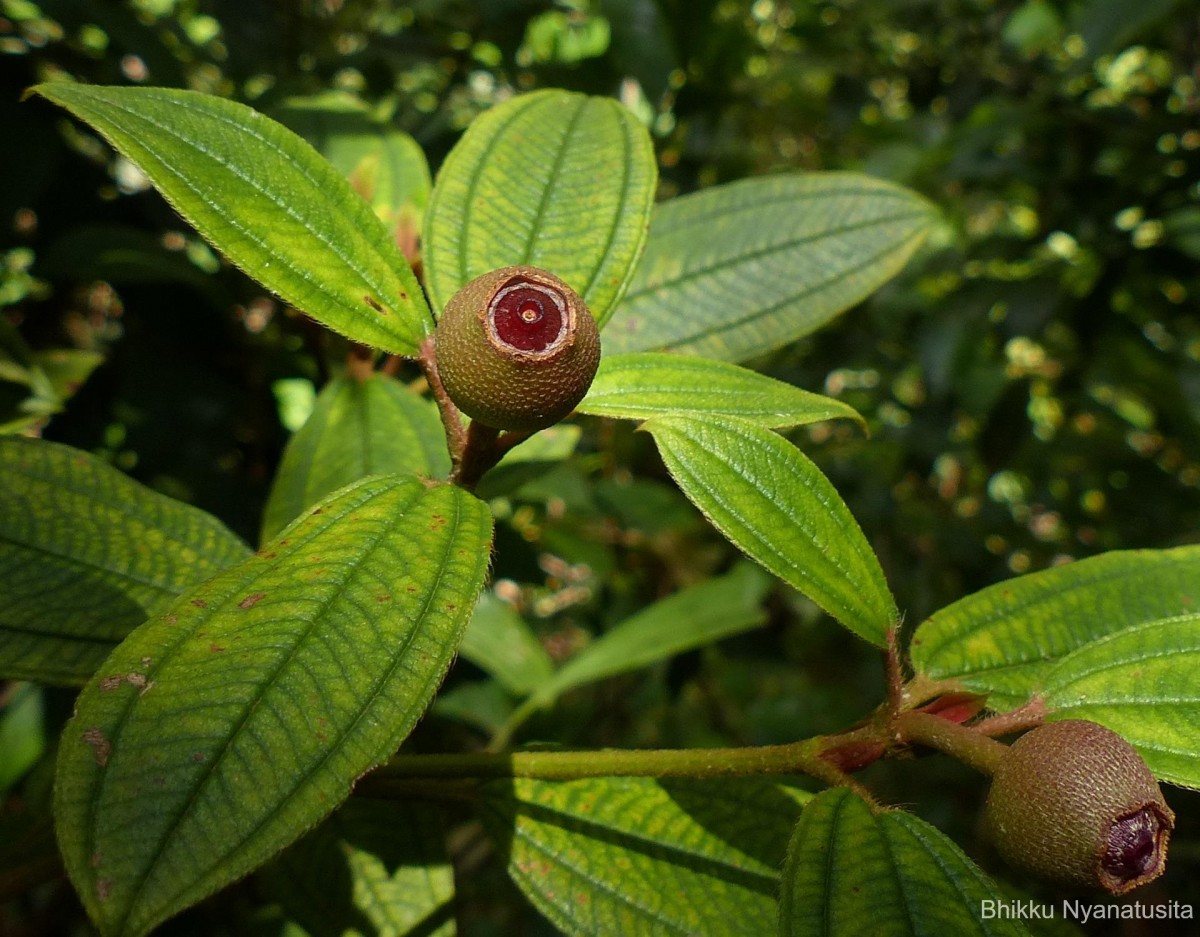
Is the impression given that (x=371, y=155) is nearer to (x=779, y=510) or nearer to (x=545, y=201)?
(x=545, y=201)

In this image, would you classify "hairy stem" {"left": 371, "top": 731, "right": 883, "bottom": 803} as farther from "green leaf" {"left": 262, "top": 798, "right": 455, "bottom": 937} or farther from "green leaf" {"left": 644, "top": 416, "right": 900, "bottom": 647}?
"green leaf" {"left": 262, "top": 798, "right": 455, "bottom": 937}

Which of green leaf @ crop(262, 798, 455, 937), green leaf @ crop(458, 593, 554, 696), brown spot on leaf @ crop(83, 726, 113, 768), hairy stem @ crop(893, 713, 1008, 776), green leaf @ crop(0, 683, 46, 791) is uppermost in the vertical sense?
brown spot on leaf @ crop(83, 726, 113, 768)

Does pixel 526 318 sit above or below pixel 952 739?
above

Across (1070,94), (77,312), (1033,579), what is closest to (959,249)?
(1070,94)

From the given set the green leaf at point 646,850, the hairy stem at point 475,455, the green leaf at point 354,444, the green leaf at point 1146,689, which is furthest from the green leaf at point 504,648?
the green leaf at point 1146,689

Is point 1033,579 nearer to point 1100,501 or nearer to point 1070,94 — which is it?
point 1070,94

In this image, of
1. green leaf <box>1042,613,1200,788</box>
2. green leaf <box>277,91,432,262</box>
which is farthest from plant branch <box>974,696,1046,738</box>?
green leaf <box>277,91,432,262</box>

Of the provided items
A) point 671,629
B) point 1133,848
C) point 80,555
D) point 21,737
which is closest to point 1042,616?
point 1133,848

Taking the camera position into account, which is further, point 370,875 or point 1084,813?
point 370,875
